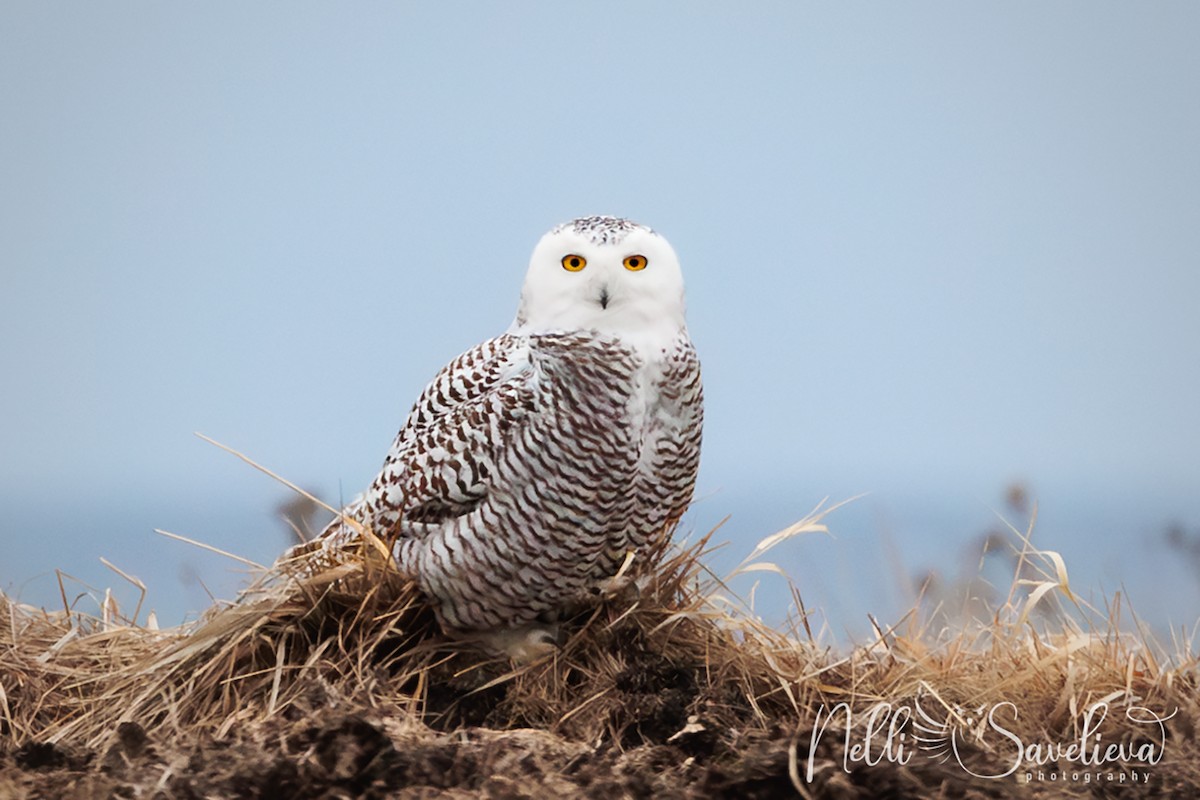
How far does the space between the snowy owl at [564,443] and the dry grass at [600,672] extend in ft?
0.53

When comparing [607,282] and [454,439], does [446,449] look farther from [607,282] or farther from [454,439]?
[607,282]

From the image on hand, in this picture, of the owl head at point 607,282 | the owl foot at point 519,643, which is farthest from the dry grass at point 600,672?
the owl head at point 607,282

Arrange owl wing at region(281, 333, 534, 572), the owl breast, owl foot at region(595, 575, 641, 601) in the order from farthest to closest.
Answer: owl foot at region(595, 575, 641, 601) < owl wing at region(281, 333, 534, 572) < the owl breast

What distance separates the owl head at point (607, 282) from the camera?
2.69 m

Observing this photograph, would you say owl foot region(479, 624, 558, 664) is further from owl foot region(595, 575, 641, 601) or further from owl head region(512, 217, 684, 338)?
owl head region(512, 217, 684, 338)

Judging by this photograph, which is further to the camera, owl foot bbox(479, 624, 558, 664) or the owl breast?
owl foot bbox(479, 624, 558, 664)

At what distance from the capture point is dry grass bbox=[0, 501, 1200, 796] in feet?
9.37

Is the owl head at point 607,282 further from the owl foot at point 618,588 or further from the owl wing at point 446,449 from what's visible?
the owl foot at point 618,588

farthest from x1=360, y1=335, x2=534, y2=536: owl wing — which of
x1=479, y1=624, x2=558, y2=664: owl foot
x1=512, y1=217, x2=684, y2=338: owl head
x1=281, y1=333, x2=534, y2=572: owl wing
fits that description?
x1=479, y1=624, x2=558, y2=664: owl foot

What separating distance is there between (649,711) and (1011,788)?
2.40 feet

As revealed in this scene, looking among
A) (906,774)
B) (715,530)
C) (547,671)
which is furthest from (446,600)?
(906,774)

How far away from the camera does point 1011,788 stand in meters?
2.29

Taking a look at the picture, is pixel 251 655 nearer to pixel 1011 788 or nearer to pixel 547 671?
pixel 547 671

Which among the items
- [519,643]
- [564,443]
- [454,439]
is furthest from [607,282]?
[519,643]
